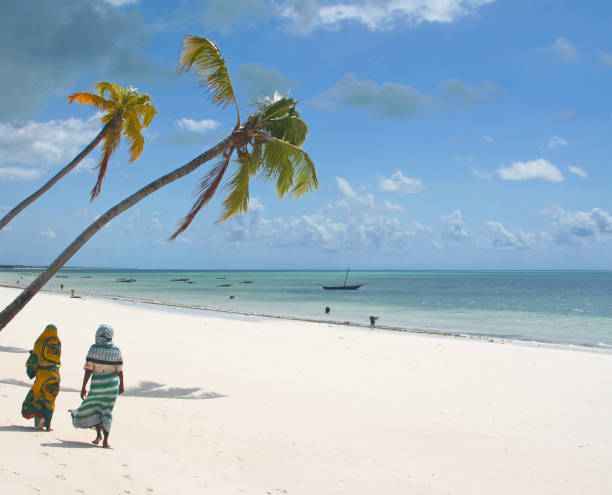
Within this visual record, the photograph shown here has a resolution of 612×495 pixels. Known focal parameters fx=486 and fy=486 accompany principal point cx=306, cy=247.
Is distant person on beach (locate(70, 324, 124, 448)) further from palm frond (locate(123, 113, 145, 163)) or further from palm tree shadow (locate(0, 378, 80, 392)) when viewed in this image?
palm frond (locate(123, 113, 145, 163))

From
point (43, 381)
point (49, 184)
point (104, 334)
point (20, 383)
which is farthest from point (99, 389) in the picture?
point (49, 184)

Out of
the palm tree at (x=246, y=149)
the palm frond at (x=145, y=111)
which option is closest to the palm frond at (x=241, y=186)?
the palm tree at (x=246, y=149)

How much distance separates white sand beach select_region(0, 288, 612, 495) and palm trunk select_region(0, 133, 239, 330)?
1265mm

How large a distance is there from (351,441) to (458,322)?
1020 inches

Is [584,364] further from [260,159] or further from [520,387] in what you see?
[260,159]

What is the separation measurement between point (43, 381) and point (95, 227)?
98.8 inches

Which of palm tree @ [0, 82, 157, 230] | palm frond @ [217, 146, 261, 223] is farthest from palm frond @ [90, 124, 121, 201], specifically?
palm frond @ [217, 146, 261, 223]

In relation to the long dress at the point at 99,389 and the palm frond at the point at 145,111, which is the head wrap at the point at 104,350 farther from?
the palm frond at the point at 145,111

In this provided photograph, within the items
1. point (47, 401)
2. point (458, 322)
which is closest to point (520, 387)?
point (47, 401)

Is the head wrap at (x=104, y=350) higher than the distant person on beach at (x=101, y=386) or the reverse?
higher

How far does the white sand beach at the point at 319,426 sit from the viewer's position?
15.2 ft

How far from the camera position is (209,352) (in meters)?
13.5

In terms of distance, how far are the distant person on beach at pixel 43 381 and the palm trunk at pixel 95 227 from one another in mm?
1036

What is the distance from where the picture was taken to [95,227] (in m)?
7.01
